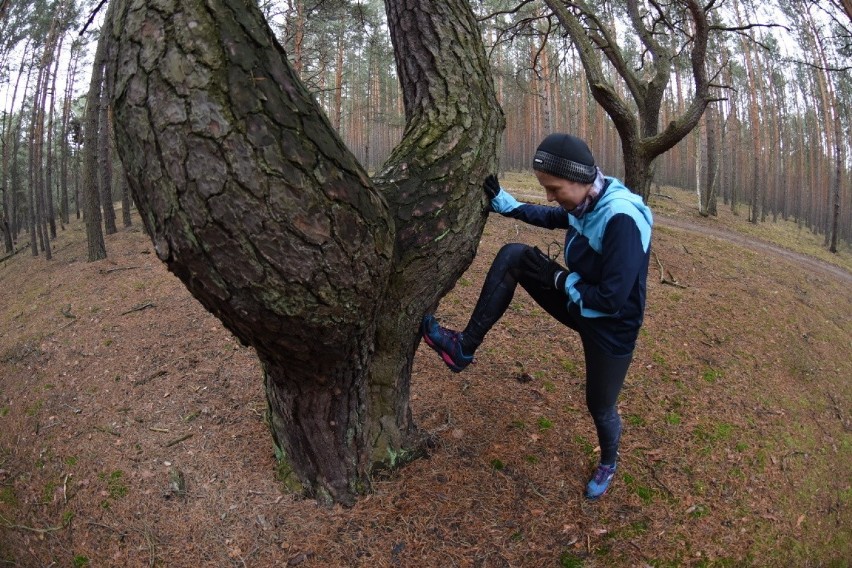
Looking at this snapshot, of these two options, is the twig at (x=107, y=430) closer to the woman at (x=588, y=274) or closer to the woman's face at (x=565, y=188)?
the woman at (x=588, y=274)

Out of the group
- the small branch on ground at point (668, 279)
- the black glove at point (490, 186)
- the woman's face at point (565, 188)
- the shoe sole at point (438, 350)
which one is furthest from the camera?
the small branch on ground at point (668, 279)

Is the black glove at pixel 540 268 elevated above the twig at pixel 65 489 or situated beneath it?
elevated above

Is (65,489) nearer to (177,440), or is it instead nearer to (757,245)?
(177,440)

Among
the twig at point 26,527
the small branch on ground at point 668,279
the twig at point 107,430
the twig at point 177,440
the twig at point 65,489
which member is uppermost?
the small branch on ground at point 668,279

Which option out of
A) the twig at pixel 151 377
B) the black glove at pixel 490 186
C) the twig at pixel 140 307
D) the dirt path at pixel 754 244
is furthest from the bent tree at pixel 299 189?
the dirt path at pixel 754 244

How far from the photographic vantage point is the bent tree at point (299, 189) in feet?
5.33

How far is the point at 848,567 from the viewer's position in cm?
355

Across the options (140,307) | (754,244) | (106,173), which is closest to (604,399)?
(140,307)

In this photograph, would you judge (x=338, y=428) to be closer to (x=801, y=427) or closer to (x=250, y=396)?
(x=250, y=396)

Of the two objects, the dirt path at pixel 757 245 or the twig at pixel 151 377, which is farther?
the dirt path at pixel 757 245

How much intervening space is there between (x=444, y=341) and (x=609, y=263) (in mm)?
1039

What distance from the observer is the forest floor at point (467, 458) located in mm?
2904

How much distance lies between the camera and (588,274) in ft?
8.60

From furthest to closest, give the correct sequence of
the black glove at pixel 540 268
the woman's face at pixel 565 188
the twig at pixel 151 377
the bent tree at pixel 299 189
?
the twig at pixel 151 377 → the black glove at pixel 540 268 → the woman's face at pixel 565 188 → the bent tree at pixel 299 189
